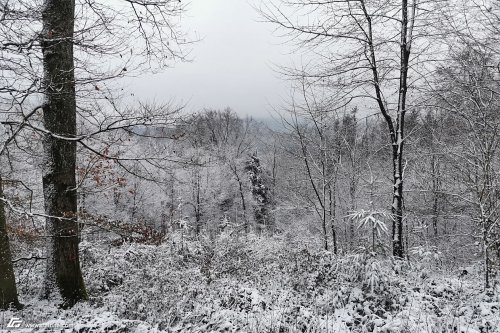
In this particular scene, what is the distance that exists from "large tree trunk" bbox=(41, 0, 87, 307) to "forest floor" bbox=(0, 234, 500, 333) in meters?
0.49

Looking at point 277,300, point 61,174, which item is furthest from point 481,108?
Answer: point 61,174

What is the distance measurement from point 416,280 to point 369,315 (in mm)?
1921

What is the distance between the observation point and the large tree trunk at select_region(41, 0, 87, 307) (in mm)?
5746

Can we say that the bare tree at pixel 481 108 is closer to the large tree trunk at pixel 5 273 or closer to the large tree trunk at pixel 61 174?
the large tree trunk at pixel 61 174

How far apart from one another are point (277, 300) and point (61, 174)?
4.14 metres

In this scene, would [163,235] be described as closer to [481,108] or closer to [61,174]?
[61,174]

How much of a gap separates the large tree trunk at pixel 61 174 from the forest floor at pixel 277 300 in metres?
0.49

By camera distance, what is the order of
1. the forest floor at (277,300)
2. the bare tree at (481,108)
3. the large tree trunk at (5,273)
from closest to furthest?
the forest floor at (277,300) → the large tree trunk at (5,273) → the bare tree at (481,108)

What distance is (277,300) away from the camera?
5.71 meters

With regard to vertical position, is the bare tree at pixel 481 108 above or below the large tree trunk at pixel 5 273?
above

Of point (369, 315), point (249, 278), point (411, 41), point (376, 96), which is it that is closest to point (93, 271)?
point (249, 278)

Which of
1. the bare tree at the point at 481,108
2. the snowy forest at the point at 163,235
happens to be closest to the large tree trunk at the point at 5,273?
the snowy forest at the point at 163,235

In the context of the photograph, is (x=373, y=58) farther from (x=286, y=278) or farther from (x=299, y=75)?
(x=286, y=278)

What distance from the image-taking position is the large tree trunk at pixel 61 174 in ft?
18.9
